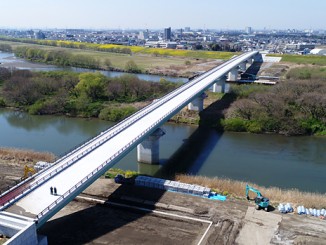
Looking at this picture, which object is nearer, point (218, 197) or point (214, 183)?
point (218, 197)

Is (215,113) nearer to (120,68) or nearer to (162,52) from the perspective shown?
(120,68)

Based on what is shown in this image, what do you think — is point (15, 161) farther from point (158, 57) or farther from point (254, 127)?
point (158, 57)

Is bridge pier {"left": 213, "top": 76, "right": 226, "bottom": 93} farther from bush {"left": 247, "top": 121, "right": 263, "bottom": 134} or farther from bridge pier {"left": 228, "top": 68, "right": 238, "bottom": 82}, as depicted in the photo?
bush {"left": 247, "top": 121, "right": 263, "bottom": 134}

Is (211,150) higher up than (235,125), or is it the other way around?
(235,125)

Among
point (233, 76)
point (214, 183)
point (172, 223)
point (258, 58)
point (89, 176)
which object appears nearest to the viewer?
point (89, 176)

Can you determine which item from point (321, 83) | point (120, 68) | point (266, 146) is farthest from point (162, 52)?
point (266, 146)

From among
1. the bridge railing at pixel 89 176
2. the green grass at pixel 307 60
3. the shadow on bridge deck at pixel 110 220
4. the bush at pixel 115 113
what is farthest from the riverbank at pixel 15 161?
the green grass at pixel 307 60

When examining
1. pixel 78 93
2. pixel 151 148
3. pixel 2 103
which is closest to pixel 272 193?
pixel 151 148

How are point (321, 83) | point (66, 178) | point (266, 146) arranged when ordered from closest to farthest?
point (66, 178)
point (266, 146)
point (321, 83)
